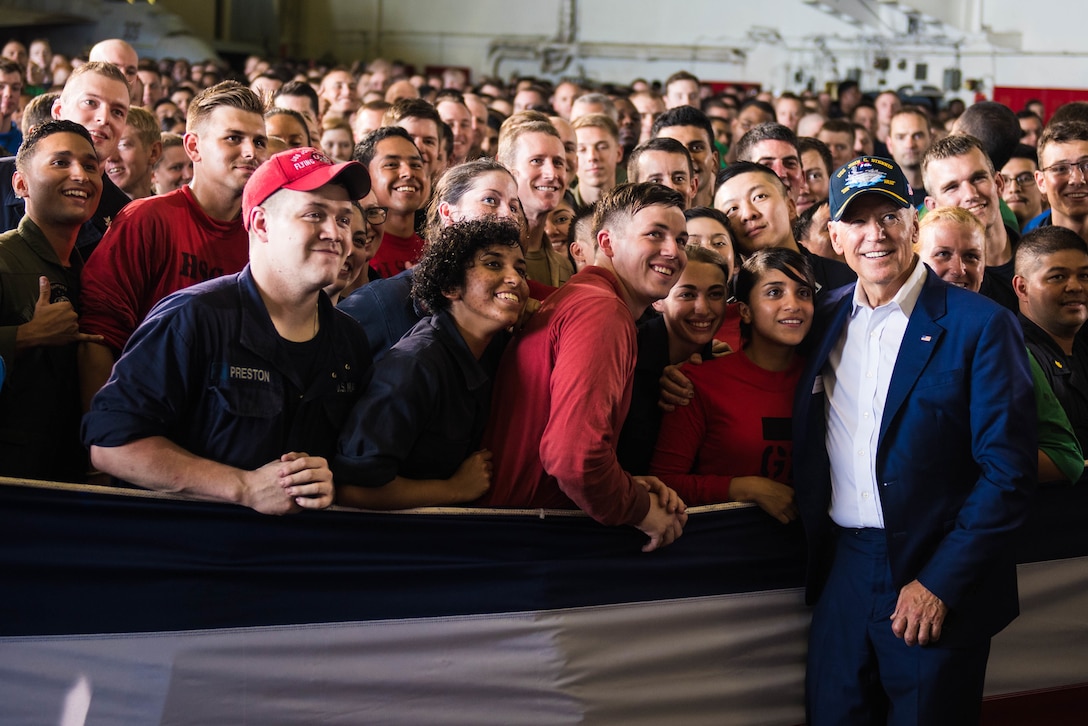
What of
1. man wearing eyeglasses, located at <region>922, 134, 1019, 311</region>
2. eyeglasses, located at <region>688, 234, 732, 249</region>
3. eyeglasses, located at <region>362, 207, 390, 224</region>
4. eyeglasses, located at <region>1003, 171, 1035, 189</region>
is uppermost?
eyeglasses, located at <region>1003, 171, 1035, 189</region>

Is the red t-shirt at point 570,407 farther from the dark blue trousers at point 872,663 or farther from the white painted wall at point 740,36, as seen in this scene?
the white painted wall at point 740,36

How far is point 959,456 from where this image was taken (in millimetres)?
2963

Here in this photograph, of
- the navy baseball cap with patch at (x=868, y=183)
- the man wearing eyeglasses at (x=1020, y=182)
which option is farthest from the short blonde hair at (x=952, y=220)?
the man wearing eyeglasses at (x=1020, y=182)

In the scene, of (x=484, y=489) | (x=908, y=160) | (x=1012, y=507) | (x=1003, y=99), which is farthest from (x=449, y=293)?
(x=1003, y=99)

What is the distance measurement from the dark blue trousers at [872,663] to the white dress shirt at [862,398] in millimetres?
92

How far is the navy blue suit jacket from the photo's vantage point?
2.84 m

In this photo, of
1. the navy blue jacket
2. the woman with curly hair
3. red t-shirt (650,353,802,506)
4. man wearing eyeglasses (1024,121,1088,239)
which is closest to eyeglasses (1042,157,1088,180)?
man wearing eyeglasses (1024,121,1088,239)

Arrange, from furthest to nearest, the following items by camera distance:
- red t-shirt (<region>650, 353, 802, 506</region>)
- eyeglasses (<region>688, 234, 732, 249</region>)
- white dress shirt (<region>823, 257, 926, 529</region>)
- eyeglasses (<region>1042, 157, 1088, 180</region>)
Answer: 1. eyeglasses (<region>1042, 157, 1088, 180</region>)
2. eyeglasses (<region>688, 234, 732, 249</region>)
3. red t-shirt (<region>650, 353, 802, 506</region>)
4. white dress shirt (<region>823, 257, 926, 529</region>)

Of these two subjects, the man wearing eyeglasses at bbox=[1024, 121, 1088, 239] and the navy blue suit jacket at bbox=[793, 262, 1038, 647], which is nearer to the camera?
the navy blue suit jacket at bbox=[793, 262, 1038, 647]

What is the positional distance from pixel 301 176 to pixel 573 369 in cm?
88

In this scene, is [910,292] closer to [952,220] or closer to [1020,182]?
[952,220]

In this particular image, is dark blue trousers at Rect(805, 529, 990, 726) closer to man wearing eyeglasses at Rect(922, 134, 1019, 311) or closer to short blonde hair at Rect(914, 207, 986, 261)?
short blonde hair at Rect(914, 207, 986, 261)

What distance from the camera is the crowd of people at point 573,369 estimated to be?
2.76 m

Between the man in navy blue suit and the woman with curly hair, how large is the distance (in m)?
0.97
